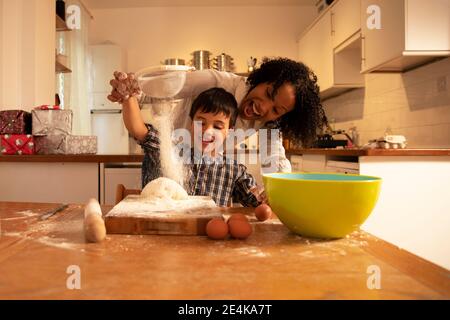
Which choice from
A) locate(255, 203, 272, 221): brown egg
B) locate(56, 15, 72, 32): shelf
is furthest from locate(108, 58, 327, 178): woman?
locate(56, 15, 72, 32): shelf

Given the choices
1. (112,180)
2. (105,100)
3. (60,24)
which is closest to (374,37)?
(112,180)

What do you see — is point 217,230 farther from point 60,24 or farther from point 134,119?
point 60,24

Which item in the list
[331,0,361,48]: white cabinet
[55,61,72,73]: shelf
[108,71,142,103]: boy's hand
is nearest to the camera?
[108,71,142,103]: boy's hand

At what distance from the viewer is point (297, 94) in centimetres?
129

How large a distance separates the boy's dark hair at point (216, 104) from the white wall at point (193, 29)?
10.3ft

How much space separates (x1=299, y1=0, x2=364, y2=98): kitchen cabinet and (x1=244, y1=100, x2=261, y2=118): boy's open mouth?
1.76 m

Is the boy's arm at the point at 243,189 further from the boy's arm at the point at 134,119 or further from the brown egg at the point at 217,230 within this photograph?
the brown egg at the point at 217,230

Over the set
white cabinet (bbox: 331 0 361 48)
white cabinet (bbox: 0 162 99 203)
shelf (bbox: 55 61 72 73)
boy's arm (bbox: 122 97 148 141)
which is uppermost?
white cabinet (bbox: 331 0 361 48)

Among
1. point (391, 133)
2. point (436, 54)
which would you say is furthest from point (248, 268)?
point (391, 133)

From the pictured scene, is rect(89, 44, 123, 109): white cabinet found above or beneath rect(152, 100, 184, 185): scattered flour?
above

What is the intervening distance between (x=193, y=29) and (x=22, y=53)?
7.22 ft

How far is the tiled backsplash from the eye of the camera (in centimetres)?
210

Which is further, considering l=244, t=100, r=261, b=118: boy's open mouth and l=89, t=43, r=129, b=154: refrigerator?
l=89, t=43, r=129, b=154: refrigerator

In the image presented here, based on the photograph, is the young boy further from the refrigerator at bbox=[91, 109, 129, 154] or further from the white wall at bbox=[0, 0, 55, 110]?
the refrigerator at bbox=[91, 109, 129, 154]
